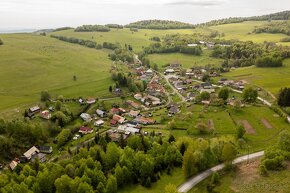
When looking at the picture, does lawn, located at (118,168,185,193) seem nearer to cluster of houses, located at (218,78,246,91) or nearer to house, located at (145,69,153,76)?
cluster of houses, located at (218,78,246,91)

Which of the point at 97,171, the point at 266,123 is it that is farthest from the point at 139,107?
the point at 97,171

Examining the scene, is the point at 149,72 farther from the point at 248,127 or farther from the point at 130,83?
the point at 248,127

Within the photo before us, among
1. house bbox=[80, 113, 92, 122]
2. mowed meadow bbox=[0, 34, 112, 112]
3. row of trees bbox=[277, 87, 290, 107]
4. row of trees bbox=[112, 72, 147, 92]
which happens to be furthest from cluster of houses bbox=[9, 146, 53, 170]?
row of trees bbox=[277, 87, 290, 107]

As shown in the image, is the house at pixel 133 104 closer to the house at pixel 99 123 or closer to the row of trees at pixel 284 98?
the house at pixel 99 123

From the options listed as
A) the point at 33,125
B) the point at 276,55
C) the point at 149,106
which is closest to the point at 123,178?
the point at 33,125

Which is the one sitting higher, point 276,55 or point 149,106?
point 276,55

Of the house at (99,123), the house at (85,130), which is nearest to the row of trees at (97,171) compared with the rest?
the house at (85,130)

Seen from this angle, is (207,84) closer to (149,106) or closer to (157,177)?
(149,106)
